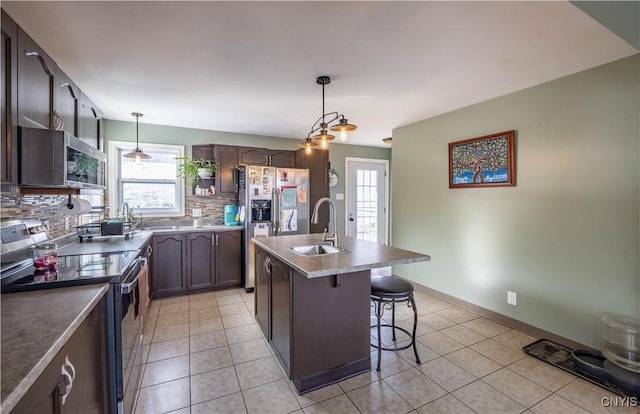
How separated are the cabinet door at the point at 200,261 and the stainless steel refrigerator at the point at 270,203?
0.46m

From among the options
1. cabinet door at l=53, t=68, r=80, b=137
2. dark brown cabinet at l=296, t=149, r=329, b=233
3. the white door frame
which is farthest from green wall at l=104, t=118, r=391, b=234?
cabinet door at l=53, t=68, r=80, b=137

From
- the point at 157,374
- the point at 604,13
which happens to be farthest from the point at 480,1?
the point at 157,374

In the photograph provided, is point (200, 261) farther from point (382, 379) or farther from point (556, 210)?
point (556, 210)

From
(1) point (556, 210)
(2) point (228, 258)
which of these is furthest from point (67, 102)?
(1) point (556, 210)

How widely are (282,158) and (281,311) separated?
289 centimetres

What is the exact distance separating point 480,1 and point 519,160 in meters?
1.77

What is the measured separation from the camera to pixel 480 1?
1485 mm

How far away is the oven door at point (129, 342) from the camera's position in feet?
4.98

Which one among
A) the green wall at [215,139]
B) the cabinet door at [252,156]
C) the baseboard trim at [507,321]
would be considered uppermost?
the green wall at [215,139]

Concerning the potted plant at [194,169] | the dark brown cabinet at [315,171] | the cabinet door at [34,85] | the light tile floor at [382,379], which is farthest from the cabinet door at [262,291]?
the potted plant at [194,169]

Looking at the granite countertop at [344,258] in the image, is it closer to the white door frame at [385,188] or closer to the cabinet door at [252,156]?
the cabinet door at [252,156]

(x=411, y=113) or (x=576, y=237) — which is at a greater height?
(x=411, y=113)

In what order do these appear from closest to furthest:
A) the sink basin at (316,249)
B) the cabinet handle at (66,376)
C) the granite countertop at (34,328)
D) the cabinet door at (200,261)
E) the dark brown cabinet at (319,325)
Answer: the granite countertop at (34,328)
the cabinet handle at (66,376)
the dark brown cabinet at (319,325)
the sink basin at (316,249)
the cabinet door at (200,261)

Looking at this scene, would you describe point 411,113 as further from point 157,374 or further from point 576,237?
point 157,374
